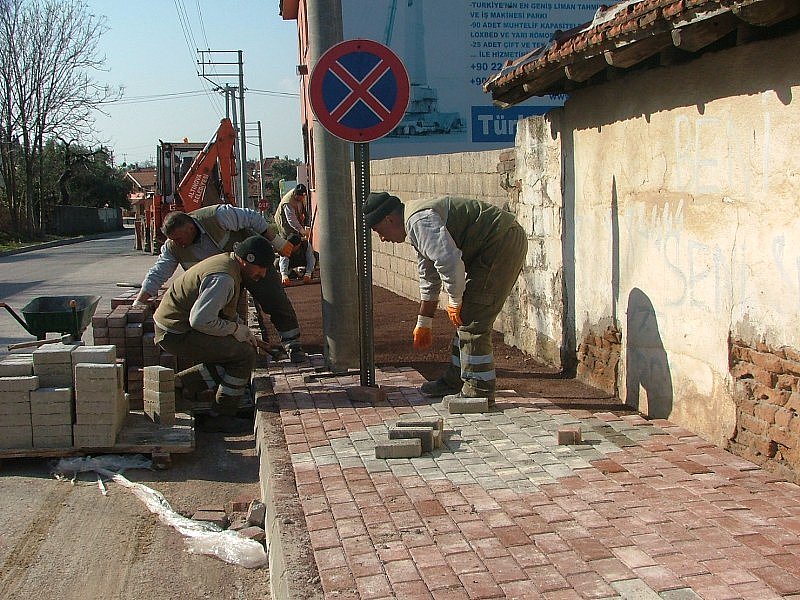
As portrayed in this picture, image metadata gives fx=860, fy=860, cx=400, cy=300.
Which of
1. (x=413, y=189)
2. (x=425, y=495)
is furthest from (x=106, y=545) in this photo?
(x=413, y=189)

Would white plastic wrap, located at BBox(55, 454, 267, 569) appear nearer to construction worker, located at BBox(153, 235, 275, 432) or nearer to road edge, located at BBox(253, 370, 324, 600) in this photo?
road edge, located at BBox(253, 370, 324, 600)

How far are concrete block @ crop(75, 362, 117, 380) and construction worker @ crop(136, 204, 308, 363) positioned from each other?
5.93ft

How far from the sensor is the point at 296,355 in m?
8.20

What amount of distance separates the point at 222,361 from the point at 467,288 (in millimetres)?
2054

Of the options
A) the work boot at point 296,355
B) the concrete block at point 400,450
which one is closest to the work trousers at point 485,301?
the concrete block at point 400,450

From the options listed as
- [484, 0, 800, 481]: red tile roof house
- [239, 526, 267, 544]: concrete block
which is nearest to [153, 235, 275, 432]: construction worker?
[239, 526, 267, 544]: concrete block

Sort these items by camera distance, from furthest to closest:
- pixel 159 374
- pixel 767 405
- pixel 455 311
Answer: pixel 159 374 → pixel 455 311 → pixel 767 405

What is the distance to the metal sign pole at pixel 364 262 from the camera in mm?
6645

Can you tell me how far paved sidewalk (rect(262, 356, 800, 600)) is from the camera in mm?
3361

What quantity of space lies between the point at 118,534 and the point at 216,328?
198 cm

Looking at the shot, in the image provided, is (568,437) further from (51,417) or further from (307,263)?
(307,263)

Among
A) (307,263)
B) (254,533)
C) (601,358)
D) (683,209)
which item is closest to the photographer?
(254,533)

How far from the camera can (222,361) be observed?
679 cm

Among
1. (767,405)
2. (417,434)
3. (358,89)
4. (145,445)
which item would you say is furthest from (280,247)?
(767,405)
